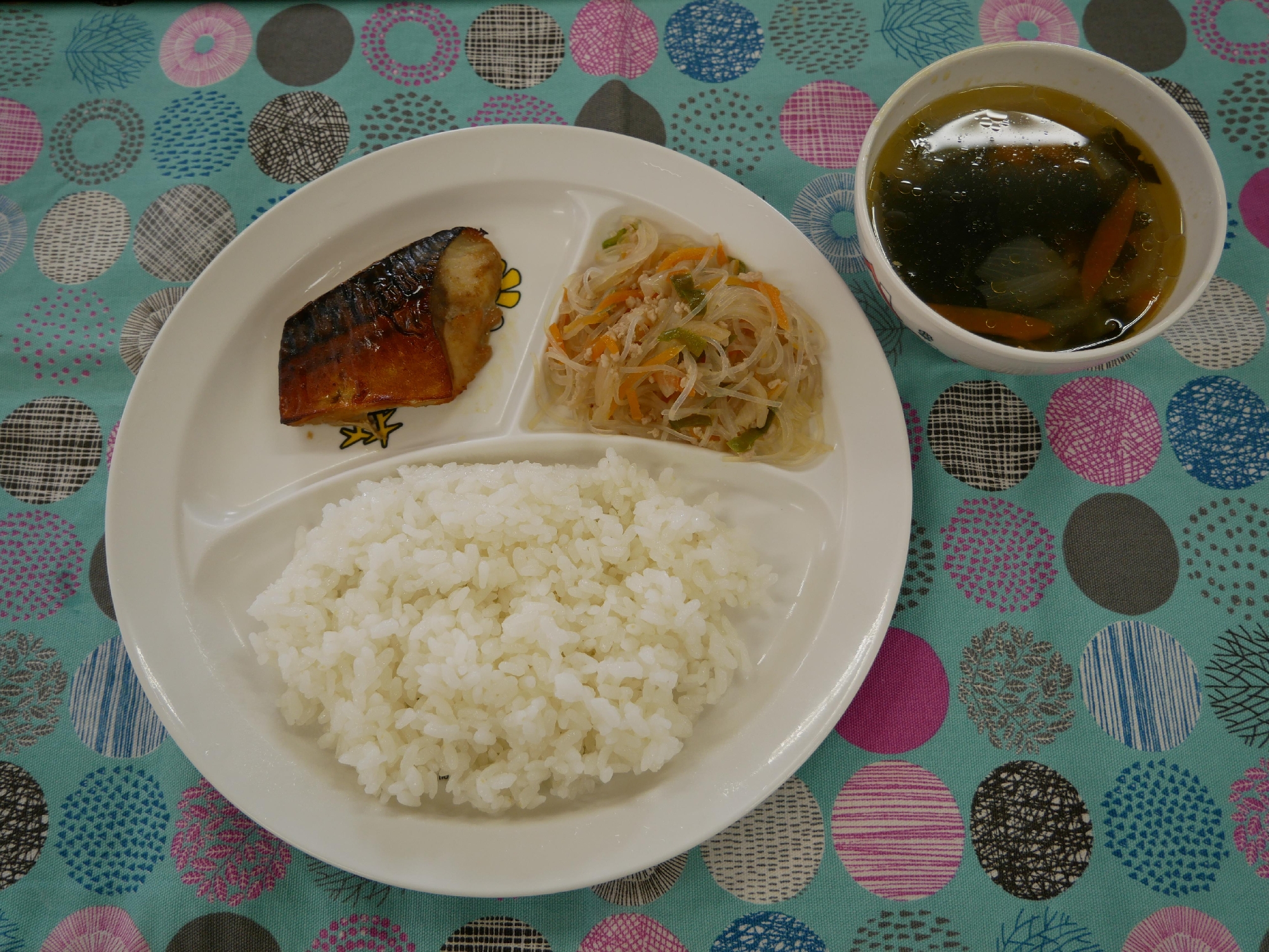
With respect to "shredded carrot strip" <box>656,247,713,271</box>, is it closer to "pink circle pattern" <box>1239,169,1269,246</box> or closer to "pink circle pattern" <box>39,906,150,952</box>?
"pink circle pattern" <box>1239,169,1269,246</box>

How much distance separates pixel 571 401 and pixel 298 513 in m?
0.91

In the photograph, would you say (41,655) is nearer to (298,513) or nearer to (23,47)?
(298,513)

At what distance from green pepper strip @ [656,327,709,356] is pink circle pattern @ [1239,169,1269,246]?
1.92 meters

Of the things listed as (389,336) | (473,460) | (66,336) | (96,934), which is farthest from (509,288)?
(96,934)

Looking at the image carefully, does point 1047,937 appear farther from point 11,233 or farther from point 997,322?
point 11,233

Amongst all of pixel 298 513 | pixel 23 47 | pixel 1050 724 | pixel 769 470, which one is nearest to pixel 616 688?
pixel 769 470

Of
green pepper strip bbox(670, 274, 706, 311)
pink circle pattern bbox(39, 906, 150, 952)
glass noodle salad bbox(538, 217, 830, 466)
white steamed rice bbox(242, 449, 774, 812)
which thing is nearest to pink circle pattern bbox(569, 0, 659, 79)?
glass noodle salad bbox(538, 217, 830, 466)

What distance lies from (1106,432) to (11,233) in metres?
3.71

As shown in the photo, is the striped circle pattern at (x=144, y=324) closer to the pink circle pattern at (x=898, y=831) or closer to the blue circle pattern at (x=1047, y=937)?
the pink circle pattern at (x=898, y=831)

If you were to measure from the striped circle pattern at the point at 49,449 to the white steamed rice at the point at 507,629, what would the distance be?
89 centimetres

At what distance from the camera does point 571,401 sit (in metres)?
2.28

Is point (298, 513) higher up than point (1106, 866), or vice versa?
point (298, 513)

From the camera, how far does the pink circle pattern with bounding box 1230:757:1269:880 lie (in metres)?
2.13

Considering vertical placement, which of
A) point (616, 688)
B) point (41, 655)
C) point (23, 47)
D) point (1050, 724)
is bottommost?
point (1050, 724)
